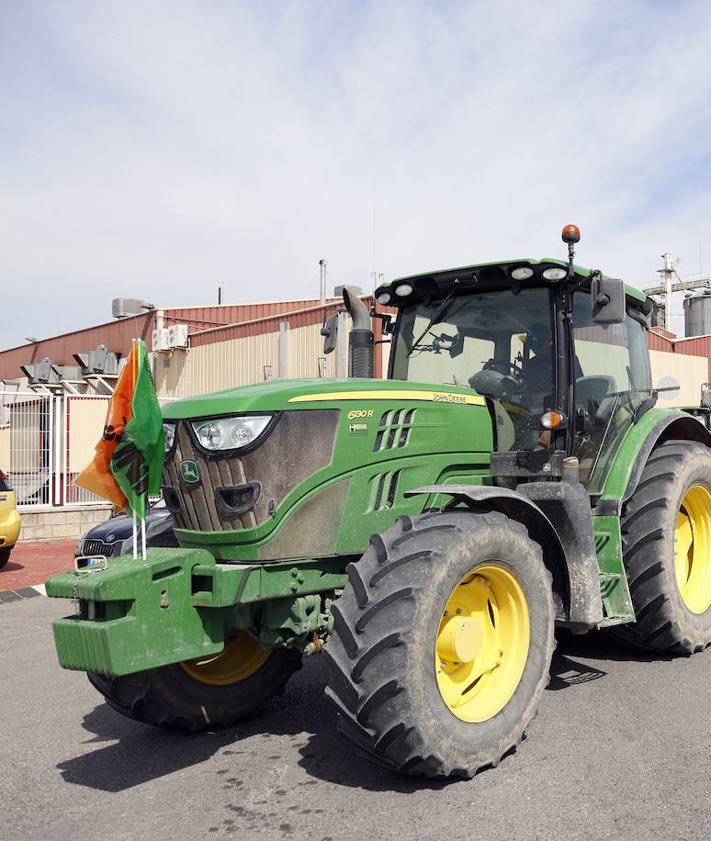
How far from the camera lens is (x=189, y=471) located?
12.4 feet

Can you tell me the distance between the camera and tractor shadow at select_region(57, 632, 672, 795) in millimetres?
3598

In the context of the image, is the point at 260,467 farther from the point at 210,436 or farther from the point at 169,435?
the point at 169,435

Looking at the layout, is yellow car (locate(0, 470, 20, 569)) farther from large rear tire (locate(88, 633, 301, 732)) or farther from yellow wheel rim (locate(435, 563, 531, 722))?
yellow wheel rim (locate(435, 563, 531, 722))

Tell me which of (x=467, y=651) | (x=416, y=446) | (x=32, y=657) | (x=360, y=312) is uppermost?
(x=360, y=312)

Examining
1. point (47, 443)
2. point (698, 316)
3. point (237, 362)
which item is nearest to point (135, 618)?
point (47, 443)

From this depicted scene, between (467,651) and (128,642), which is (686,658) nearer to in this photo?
(467,651)

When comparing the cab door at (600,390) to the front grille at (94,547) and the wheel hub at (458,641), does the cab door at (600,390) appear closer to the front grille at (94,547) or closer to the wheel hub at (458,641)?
the wheel hub at (458,641)

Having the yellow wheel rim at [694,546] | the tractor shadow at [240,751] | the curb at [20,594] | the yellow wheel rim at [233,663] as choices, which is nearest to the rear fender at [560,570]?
the tractor shadow at [240,751]

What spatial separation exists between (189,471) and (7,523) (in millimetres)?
6846

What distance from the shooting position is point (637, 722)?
412 cm

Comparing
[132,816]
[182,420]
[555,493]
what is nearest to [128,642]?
[132,816]

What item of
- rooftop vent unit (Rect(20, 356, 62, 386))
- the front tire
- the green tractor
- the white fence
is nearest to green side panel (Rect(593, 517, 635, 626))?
the green tractor

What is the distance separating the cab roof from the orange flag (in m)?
2.06

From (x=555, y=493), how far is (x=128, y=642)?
2298 millimetres
